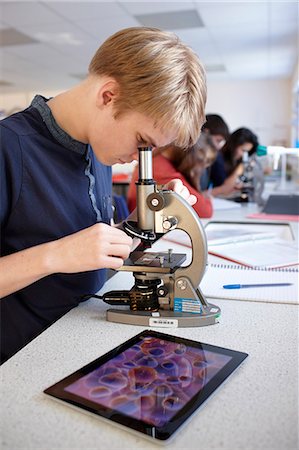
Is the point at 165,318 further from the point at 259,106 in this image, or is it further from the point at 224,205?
the point at 259,106

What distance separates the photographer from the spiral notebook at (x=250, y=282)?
996 mm

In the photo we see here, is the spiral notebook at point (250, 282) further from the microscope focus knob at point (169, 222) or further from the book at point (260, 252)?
the microscope focus knob at point (169, 222)

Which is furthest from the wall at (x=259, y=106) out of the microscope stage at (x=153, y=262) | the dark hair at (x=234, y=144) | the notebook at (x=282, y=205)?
the microscope stage at (x=153, y=262)

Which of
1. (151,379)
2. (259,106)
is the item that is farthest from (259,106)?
(151,379)

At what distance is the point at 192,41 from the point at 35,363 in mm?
5372

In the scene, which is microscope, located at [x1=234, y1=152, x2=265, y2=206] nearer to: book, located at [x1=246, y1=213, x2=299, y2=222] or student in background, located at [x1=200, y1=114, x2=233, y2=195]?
book, located at [x1=246, y1=213, x2=299, y2=222]

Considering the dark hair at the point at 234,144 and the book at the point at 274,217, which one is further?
the dark hair at the point at 234,144

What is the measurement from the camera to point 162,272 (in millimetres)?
864

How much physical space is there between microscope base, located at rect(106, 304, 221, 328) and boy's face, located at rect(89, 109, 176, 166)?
323mm

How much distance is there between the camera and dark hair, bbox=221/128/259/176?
12.1 feet

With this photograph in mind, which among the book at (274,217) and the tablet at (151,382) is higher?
the book at (274,217)

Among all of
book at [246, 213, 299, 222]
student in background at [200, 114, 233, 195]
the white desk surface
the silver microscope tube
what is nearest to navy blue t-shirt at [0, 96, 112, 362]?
the white desk surface

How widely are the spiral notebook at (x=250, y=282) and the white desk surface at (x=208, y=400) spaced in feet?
0.20

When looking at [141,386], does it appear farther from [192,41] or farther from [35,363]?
[192,41]
